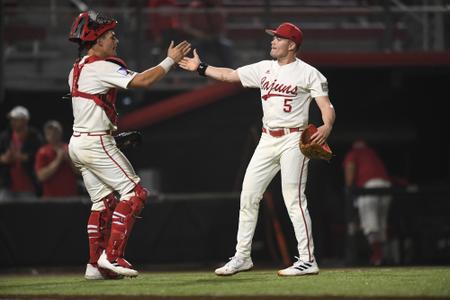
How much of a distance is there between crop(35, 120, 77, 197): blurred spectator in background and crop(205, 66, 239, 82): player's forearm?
4494 mm

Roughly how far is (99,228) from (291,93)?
1.89 m

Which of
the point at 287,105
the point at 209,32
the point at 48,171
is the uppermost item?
the point at 209,32

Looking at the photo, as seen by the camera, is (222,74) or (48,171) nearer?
(222,74)

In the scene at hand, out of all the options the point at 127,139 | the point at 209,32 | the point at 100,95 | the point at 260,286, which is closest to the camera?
the point at 260,286

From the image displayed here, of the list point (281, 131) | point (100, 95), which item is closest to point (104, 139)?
point (100, 95)

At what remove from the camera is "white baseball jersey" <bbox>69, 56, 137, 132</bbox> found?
27.0 ft

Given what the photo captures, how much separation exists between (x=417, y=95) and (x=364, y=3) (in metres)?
1.65

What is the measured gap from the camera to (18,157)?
519 inches

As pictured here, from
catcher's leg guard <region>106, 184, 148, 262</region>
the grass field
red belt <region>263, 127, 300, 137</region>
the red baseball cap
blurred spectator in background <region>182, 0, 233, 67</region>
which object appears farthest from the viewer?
blurred spectator in background <region>182, 0, 233, 67</region>

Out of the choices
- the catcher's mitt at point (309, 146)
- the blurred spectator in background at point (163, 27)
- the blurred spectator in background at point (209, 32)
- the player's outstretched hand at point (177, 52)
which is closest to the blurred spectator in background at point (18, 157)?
the blurred spectator in background at point (163, 27)

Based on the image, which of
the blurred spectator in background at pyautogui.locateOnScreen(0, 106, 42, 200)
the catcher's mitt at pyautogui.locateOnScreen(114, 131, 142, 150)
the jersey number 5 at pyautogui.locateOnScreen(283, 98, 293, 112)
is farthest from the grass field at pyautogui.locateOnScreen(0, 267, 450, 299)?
the blurred spectator in background at pyautogui.locateOnScreen(0, 106, 42, 200)

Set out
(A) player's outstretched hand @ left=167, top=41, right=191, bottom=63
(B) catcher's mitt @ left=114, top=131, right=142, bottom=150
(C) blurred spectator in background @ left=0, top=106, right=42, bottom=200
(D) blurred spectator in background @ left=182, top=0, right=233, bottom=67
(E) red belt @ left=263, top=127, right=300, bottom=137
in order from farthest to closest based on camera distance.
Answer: (D) blurred spectator in background @ left=182, top=0, right=233, bottom=67, (C) blurred spectator in background @ left=0, top=106, right=42, bottom=200, (B) catcher's mitt @ left=114, top=131, right=142, bottom=150, (E) red belt @ left=263, top=127, right=300, bottom=137, (A) player's outstretched hand @ left=167, top=41, right=191, bottom=63

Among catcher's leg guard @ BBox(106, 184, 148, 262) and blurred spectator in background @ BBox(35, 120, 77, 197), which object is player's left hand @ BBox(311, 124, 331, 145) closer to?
catcher's leg guard @ BBox(106, 184, 148, 262)

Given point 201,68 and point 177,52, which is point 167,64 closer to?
point 177,52
